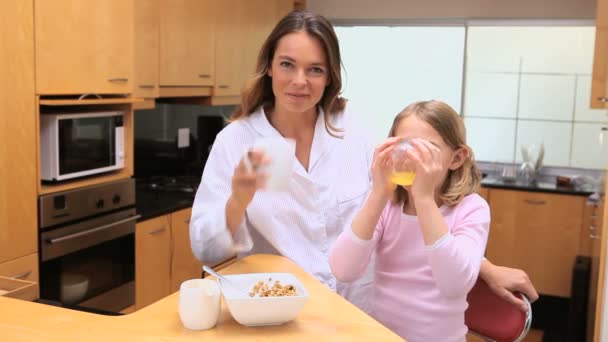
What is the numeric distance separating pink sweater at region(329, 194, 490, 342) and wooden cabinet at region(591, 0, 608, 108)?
2.94m

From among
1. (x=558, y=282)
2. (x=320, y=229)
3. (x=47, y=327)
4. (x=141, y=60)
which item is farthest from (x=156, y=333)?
(x=558, y=282)

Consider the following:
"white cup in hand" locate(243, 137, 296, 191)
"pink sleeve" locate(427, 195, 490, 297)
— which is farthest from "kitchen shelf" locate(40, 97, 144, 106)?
"pink sleeve" locate(427, 195, 490, 297)

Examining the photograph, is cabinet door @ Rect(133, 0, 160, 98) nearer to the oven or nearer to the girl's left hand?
the oven

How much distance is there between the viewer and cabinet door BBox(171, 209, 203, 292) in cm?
367

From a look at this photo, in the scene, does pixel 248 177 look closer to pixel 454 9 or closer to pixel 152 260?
pixel 152 260

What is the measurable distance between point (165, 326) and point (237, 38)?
133 inches

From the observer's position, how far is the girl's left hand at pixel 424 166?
1.40m

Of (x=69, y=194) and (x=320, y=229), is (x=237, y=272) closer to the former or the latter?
(x=320, y=229)

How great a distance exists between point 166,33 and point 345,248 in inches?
98.6

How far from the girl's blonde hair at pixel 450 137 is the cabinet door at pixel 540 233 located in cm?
314

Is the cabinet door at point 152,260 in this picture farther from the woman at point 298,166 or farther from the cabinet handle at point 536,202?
the cabinet handle at point 536,202

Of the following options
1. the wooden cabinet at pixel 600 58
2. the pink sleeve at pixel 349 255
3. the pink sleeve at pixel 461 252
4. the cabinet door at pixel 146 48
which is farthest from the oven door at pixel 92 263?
the wooden cabinet at pixel 600 58

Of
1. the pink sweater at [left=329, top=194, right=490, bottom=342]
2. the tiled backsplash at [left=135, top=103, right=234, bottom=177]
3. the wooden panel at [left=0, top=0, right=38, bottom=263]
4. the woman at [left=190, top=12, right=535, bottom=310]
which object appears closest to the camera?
the pink sweater at [left=329, top=194, right=490, bottom=342]

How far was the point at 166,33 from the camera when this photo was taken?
371 centimetres
